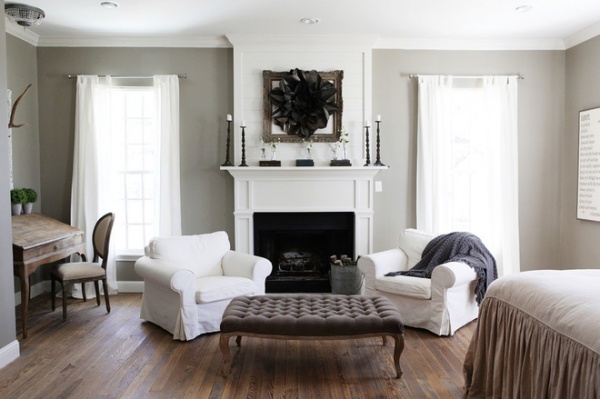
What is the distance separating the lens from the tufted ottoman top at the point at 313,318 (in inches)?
120

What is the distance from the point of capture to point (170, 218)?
16.9 ft

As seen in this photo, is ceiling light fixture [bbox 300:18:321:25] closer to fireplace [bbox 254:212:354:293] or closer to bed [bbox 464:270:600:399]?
fireplace [bbox 254:212:354:293]

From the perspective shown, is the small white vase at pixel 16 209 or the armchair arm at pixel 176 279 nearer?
the armchair arm at pixel 176 279

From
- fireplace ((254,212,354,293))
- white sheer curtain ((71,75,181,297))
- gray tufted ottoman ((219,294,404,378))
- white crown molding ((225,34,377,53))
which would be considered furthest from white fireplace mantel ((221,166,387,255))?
gray tufted ottoman ((219,294,404,378))

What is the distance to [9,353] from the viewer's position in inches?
132

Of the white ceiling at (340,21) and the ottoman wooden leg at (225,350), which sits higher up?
the white ceiling at (340,21)

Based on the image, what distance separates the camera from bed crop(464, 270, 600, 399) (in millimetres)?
1941

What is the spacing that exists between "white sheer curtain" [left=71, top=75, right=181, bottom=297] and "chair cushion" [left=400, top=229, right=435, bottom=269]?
2.42 meters

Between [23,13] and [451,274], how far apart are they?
4.23 metres

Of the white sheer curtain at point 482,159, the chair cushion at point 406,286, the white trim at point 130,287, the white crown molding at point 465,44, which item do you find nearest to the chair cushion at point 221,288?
the chair cushion at point 406,286

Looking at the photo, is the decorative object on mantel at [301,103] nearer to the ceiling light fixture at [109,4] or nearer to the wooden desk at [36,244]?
the ceiling light fixture at [109,4]

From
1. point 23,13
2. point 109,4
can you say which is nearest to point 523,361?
point 109,4

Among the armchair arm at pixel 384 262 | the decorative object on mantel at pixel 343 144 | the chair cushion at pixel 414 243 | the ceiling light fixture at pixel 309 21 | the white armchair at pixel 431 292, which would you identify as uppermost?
the ceiling light fixture at pixel 309 21

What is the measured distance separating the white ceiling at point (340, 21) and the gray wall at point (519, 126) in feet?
0.57
